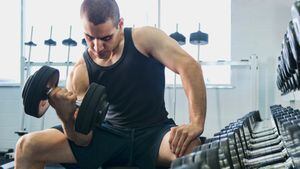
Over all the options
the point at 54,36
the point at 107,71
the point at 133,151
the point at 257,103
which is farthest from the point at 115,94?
the point at 54,36

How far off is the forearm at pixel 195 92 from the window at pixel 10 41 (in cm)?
377

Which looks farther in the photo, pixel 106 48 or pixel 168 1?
pixel 168 1

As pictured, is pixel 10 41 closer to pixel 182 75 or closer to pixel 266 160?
pixel 182 75

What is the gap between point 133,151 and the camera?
1.40m

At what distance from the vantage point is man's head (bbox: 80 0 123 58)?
1.42 metres

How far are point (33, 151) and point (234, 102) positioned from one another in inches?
119

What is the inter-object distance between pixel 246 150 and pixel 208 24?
2.98 m

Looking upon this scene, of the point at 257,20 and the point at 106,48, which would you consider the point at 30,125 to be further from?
the point at 106,48

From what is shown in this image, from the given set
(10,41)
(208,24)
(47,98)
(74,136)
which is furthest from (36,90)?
(10,41)

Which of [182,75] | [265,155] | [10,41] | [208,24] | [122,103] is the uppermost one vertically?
[208,24]

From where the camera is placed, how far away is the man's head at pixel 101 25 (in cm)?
142

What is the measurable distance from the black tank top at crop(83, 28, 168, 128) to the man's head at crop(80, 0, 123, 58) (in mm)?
74

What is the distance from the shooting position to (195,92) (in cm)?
136

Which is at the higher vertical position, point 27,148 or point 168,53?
point 168,53
